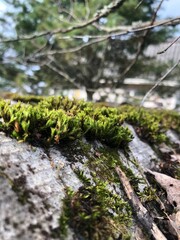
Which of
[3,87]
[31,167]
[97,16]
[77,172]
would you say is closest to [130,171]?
[77,172]

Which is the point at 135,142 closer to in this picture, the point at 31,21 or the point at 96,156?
the point at 96,156

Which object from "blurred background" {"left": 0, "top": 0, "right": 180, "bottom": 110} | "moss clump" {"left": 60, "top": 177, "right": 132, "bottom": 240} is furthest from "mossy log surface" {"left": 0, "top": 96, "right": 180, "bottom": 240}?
"blurred background" {"left": 0, "top": 0, "right": 180, "bottom": 110}

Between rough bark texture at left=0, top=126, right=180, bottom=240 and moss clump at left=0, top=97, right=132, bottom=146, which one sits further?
moss clump at left=0, top=97, right=132, bottom=146

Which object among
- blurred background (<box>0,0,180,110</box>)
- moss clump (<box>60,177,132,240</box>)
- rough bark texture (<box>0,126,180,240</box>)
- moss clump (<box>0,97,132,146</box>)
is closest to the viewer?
rough bark texture (<box>0,126,180,240</box>)

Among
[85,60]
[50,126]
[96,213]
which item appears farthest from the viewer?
[85,60]

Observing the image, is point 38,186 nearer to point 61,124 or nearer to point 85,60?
point 61,124

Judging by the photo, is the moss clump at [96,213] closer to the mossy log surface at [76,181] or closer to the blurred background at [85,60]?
the mossy log surface at [76,181]

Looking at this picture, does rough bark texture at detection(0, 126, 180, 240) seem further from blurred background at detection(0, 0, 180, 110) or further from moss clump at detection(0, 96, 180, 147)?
blurred background at detection(0, 0, 180, 110)

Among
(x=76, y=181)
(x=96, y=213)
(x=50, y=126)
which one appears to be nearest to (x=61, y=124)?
(x=50, y=126)

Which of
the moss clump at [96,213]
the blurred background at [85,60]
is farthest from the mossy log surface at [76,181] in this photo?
the blurred background at [85,60]
